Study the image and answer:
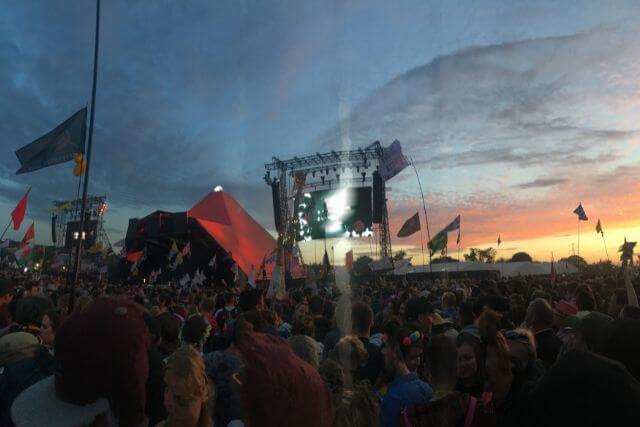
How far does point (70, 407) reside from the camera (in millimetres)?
1649

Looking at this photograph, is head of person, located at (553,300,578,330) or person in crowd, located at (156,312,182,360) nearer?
person in crowd, located at (156,312,182,360)

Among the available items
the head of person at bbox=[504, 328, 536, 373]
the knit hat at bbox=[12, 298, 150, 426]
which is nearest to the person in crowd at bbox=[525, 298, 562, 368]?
the head of person at bbox=[504, 328, 536, 373]

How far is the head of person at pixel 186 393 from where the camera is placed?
230 cm

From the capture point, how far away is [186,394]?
231 centimetres

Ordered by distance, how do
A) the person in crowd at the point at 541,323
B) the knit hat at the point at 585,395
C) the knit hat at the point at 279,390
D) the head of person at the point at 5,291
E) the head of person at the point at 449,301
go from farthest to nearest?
1. the head of person at the point at 449,301
2. the head of person at the point at 5,291
3. the person in crowd at the point at 541,323
4. the knit hat at the point at 279,390
5. the knit hat at the point at 585,395

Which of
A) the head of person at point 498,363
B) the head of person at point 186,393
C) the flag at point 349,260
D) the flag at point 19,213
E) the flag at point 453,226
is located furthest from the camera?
the flag at point 349,260

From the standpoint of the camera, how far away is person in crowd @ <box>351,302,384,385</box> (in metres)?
4.21

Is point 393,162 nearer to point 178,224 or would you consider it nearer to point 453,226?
point 453,226

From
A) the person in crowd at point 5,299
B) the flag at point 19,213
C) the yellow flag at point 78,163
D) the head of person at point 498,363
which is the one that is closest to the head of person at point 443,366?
the head of person at point 498,363

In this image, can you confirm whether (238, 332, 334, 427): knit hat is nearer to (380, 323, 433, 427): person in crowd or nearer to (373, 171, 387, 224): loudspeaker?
(380, 323, 433, 427): person in crowd

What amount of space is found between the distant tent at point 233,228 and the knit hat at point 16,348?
90.9ft

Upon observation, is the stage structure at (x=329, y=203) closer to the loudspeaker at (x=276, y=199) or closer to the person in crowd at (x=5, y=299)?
the loudspeaker at (x=276, y=199)

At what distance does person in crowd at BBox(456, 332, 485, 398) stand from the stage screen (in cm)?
2892

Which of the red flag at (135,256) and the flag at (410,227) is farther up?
the flag at (410,227)
